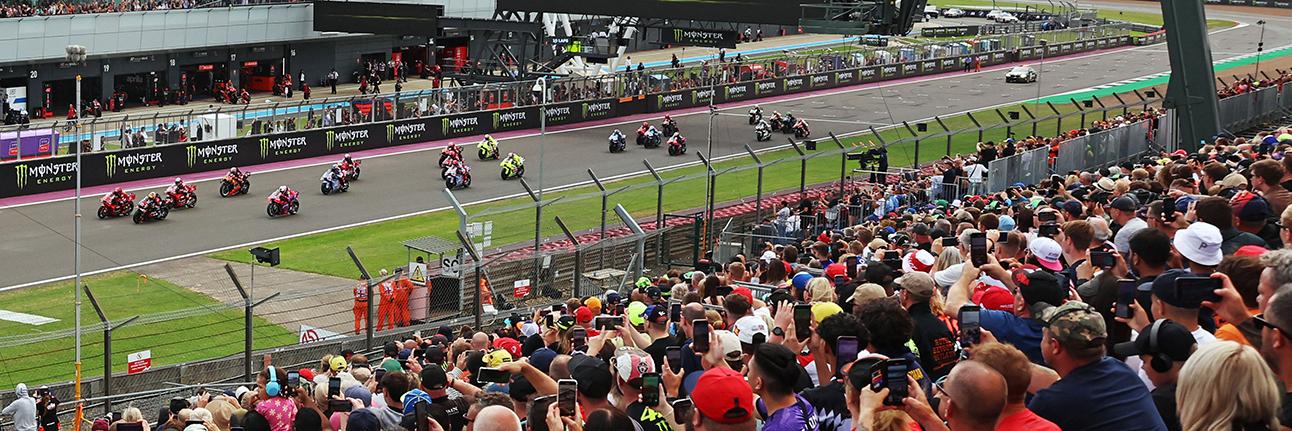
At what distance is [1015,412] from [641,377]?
208 centimetres

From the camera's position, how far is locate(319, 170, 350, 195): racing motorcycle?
38.2 meters

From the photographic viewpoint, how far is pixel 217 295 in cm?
2736

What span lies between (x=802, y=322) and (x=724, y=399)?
82.4 inches

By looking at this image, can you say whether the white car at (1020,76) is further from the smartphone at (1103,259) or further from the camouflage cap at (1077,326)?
the camouflage cap at (1077,326)

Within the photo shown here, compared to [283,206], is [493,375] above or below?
above

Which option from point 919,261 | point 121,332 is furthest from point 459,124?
point 919,261

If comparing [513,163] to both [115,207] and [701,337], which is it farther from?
[701,337]

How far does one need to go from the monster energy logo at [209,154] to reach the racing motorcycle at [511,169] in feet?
24.7

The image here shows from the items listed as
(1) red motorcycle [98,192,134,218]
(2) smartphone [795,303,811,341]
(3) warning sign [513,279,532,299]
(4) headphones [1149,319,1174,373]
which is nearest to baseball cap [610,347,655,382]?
(2) smartphone [795,303,811,341]

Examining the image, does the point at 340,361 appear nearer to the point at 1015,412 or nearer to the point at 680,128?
the point at 1015,412

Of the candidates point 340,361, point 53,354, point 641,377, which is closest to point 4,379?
point 53,354

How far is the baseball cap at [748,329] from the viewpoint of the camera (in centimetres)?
905

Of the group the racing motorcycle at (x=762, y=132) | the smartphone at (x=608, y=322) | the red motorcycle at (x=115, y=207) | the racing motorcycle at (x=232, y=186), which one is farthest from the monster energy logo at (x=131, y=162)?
the smartphone at (x=608, y=322)

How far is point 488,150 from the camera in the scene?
143 ft
